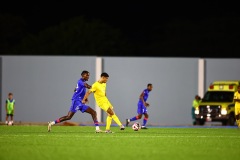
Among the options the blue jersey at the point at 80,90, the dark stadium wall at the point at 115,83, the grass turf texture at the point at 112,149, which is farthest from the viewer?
the dark stadium wall at the point at 115,83

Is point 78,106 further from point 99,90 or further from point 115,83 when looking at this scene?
point 115,83

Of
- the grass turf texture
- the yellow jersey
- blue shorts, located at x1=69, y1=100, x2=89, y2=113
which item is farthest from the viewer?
blue shorts, located at x1=69, y1=100, x2=89, y2=113

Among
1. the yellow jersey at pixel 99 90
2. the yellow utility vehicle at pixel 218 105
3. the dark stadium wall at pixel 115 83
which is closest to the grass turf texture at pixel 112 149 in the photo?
the yellow jersey at pixel 99 90

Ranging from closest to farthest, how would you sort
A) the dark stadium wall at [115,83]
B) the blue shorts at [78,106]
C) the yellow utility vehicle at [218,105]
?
the blue shorts at [78,106] < the yellow utility vehicle at [218,105] < the dark stadium wall at [115,83]

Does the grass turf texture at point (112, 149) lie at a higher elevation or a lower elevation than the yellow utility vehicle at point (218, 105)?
lower

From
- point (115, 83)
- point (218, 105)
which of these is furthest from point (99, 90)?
point (115, 83)

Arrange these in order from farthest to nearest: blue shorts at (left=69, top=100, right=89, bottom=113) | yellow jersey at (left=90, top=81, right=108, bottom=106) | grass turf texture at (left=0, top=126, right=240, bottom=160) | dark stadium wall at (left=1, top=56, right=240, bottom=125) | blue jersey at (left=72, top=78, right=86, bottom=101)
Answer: dark stadium wall at (left=1, top=56, right=240, bottom=125)
blue shorts at (left=69, top=100, right=89, bottom=113)
blue jersey at (left=72, top=78, right=86, bottom=101)
yellow jersey at (left=90, top=81, right=108, bottom=106)
grass turf texture at (left=0, top=126, right=240, bottom=160)

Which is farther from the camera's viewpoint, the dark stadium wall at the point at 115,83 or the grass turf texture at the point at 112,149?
the dark stadium wall at the point at 115,83

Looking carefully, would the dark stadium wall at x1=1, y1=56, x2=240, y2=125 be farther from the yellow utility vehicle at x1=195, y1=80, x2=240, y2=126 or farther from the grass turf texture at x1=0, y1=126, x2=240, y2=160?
the grass turf texture at x1=0, y1=126, x2=240, y2=160

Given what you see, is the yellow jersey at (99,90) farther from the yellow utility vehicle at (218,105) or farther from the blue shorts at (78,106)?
the yellow utility vehicle at (218,105)

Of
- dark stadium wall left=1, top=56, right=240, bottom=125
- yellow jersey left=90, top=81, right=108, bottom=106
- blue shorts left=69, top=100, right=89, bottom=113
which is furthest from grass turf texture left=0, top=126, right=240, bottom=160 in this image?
dark stadium wall left=1, top=56, right=240, bottom=125

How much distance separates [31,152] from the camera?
18.6m
